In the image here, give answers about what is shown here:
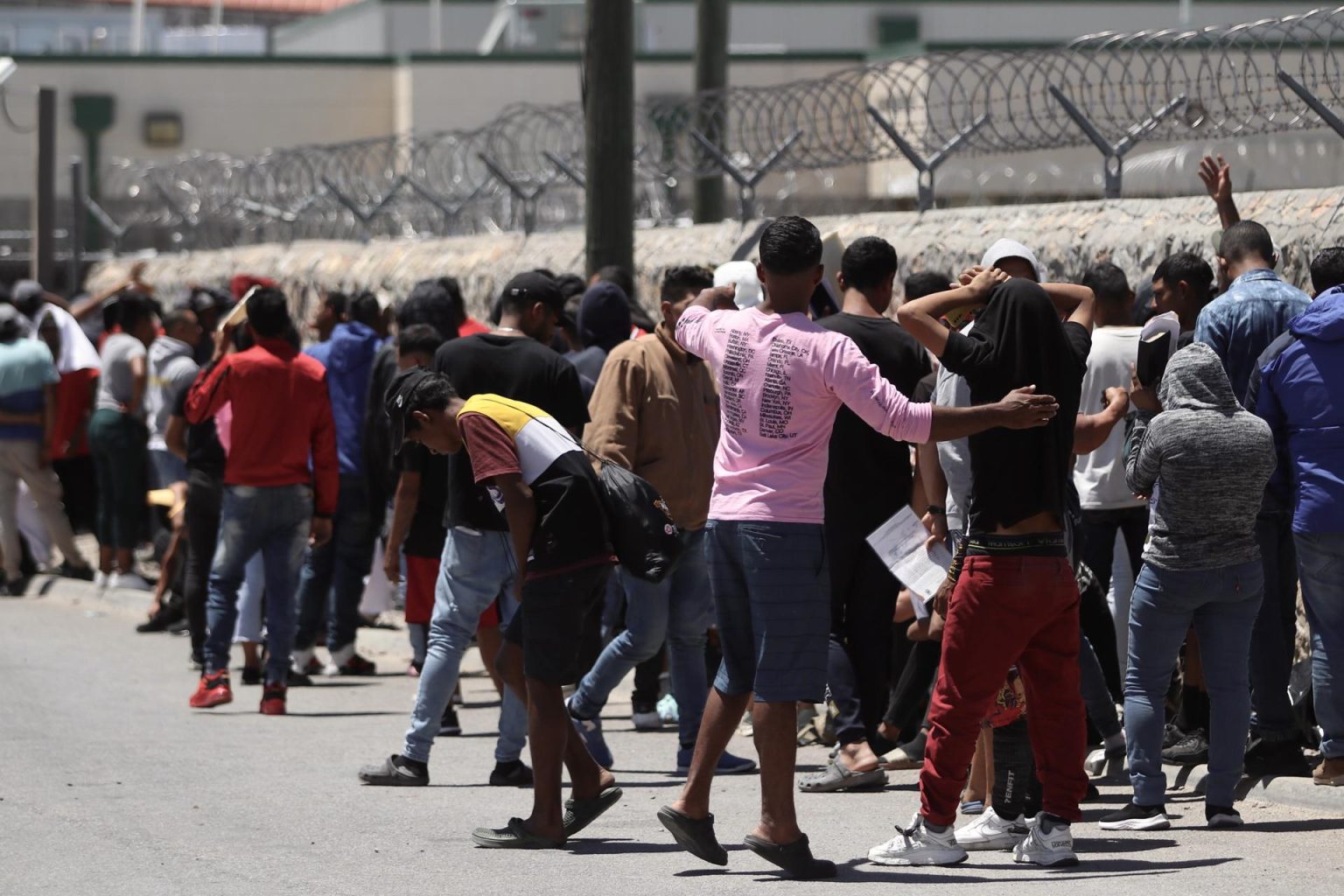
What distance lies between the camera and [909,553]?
7.33 meters

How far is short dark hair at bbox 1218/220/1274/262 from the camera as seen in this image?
7.74m

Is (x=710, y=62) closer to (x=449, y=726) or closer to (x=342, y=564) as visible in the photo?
(x=342, y=564)

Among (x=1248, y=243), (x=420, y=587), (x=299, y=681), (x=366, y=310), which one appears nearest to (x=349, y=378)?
(x=366, y=310)

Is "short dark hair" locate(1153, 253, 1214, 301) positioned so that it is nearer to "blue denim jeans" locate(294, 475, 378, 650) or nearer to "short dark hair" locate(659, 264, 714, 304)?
"short dark hair" locate(659, 264, 714, 304)

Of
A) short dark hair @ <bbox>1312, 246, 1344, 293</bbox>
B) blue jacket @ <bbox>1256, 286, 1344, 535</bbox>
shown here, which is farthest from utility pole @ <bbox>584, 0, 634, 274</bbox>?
blue jacket @ <bbox>1256, 286, 1344, 535</bbox>

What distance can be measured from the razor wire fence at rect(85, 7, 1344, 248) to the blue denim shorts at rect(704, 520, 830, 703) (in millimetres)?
3643

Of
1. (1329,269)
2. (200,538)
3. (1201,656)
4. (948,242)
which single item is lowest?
(200,538)

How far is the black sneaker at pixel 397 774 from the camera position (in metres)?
8.16

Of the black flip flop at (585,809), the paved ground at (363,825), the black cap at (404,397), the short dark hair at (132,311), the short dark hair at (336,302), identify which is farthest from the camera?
the short dark hair at (132,311)

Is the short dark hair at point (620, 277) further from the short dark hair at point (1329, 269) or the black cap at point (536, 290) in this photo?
the short dark hair at point (1329, 269)

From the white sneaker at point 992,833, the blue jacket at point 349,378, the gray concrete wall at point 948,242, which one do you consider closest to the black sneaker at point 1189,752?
the white sneaker at point 992,833

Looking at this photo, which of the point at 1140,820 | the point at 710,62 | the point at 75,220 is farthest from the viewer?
the point at 75,220

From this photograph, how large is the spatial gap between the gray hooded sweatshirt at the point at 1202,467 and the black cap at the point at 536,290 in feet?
8.48

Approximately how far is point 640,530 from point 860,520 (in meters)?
1.46
